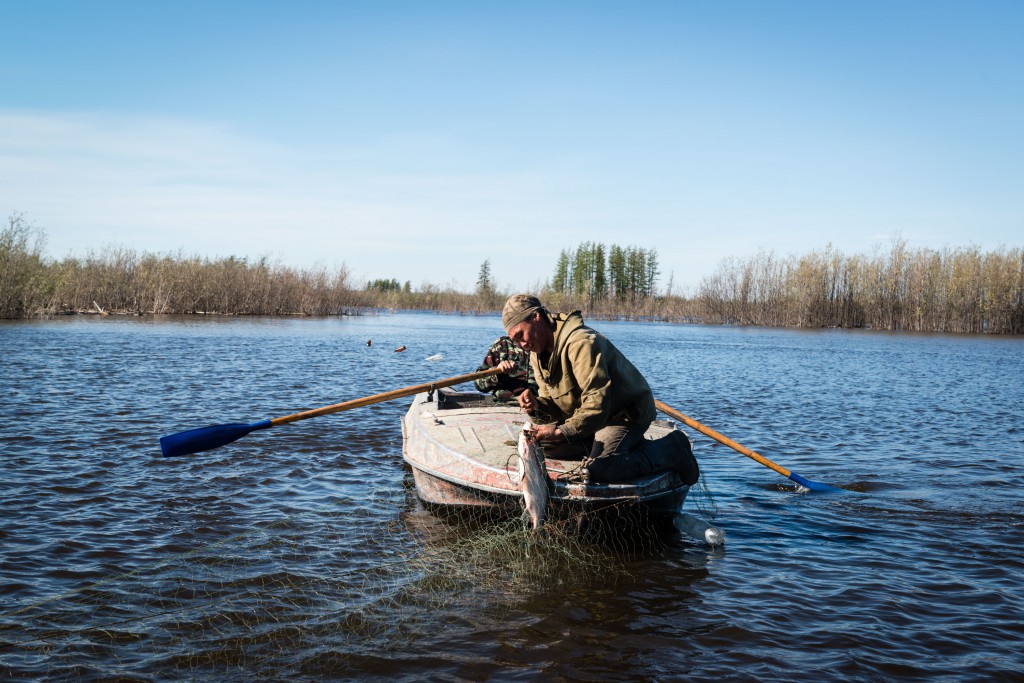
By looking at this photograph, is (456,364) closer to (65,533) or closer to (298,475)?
(298,475)

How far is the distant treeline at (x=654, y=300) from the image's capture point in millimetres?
43750

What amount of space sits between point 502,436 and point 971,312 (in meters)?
64.2

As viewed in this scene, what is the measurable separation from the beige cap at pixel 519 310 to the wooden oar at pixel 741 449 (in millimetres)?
2501

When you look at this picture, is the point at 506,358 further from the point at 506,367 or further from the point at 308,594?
the point at 308,594

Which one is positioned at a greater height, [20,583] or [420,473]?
[420,473]

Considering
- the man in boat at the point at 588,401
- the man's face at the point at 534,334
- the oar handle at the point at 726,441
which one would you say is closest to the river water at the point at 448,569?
the oar handle at the point at 726,441

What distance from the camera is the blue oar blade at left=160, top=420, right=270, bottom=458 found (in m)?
6.91

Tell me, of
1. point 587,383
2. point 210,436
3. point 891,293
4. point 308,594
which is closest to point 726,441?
point 587,383

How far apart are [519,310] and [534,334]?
23cm

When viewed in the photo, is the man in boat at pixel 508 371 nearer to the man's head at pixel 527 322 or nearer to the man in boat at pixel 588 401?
the man in boat at pixel 588 401

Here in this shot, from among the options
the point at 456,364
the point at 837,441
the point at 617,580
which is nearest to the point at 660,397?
the point at 837,441

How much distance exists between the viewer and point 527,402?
603cm

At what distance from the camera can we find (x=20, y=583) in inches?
210

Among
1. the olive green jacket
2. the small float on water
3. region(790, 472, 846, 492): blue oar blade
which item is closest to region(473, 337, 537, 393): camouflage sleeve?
the small float on water
